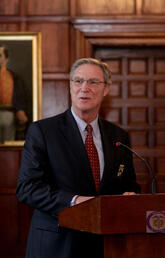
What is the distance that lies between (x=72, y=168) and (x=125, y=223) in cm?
66

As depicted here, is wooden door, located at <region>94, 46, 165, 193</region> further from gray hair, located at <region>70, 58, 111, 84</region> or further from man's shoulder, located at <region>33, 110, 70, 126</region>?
man's shoulder, located at <region>33, 110, 70, 126</region>

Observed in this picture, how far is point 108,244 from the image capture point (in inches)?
70.5

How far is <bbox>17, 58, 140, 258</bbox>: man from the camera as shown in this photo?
222 centimetres

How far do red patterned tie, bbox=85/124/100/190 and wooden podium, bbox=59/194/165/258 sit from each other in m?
0.58

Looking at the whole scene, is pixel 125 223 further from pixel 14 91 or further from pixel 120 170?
pixel 14 91

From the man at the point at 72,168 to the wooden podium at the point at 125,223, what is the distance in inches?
13.7

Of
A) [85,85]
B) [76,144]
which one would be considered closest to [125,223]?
[76,144]

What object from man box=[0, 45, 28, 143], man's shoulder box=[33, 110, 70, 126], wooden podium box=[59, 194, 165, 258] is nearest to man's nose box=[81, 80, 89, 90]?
man's shoulder box=[33, 110, 70, 126]

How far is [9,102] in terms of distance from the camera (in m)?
4.62

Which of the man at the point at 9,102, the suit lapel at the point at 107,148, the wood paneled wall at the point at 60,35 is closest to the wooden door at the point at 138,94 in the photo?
the wood paneled wall at the point at 60,35

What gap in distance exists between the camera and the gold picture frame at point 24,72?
4582 millimetres

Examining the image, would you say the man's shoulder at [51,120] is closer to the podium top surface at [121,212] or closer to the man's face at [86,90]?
the man's face at [86,90]

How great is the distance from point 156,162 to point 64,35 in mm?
Result: 1827

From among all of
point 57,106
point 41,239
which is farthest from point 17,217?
point 41,239
